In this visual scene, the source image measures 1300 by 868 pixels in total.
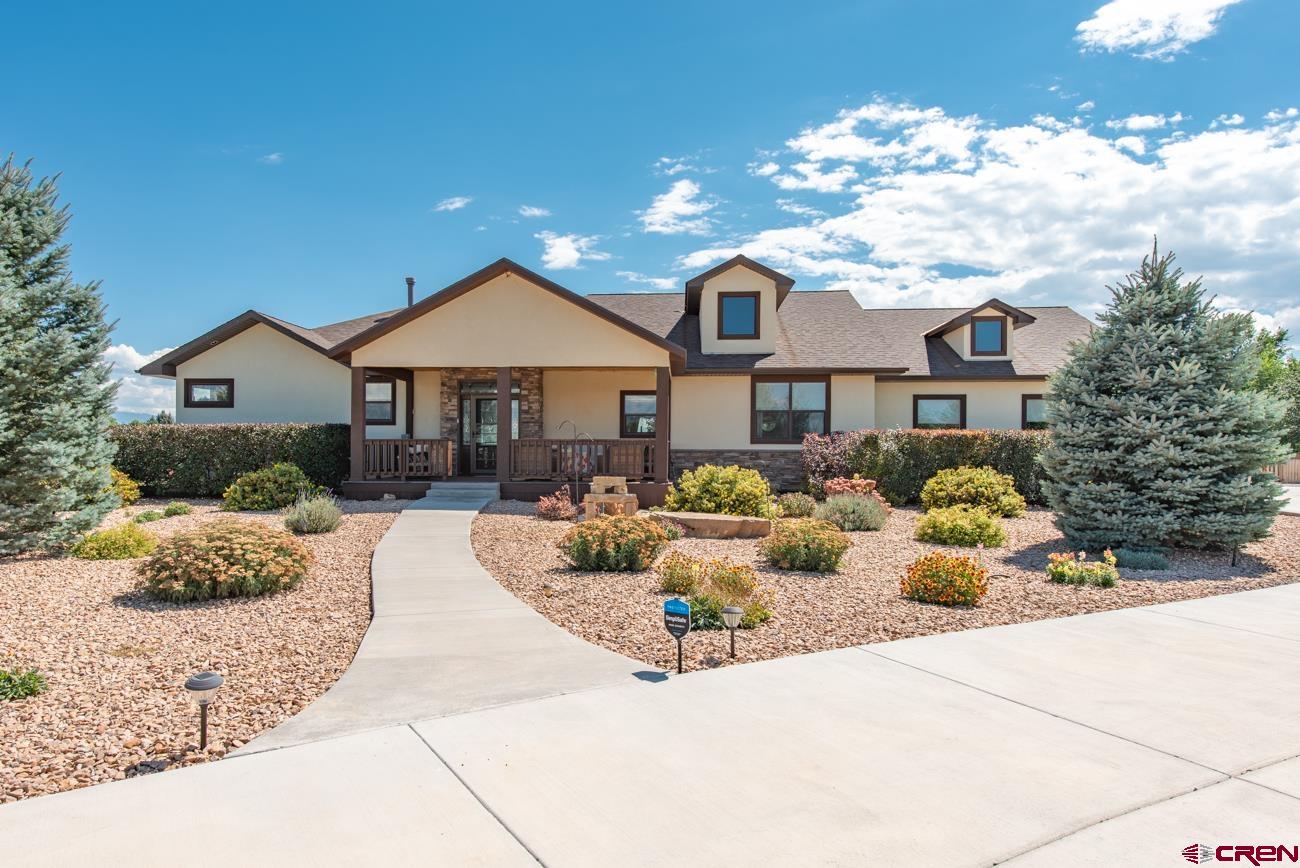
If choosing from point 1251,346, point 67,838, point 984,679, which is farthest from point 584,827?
point 1251,346

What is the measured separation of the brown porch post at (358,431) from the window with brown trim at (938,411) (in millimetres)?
14792

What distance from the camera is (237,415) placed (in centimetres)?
2056

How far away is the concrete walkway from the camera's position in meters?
2.88

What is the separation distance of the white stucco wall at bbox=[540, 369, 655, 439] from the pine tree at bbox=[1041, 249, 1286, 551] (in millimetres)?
11368

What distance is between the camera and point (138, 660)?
17.6 feet

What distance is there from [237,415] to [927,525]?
18.5 metres

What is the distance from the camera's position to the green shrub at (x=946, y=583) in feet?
23.8

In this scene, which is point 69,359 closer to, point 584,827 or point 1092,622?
point 584,827

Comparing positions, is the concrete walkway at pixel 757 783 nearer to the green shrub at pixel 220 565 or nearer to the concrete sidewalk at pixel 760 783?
the concrete sidewalk at pixel 760 783

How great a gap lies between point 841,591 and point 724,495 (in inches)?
222

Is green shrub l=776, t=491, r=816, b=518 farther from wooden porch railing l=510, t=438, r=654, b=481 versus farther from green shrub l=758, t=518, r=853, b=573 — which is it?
green shrub l=758, t=518, r=853, b=573

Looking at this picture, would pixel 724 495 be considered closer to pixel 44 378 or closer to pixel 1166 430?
pixel 1166 430

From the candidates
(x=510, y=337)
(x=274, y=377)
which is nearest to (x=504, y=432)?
(x=510, y=337)

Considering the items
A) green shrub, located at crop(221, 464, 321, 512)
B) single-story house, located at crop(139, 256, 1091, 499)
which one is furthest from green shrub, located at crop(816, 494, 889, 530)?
green shrub, located at crop(221, 464, 321, 512)
